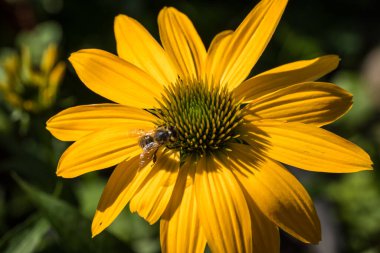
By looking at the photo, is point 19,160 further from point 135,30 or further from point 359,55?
point 359,55

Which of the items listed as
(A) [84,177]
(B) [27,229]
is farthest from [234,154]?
(A) [84,177]

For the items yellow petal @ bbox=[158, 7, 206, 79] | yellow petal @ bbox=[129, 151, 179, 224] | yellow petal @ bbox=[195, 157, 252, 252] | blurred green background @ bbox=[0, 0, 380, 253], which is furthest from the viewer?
blurred green background @ bbox=[0, 0, 380, 253]

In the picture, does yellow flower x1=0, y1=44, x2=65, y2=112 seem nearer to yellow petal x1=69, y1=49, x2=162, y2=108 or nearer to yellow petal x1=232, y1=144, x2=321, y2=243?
yellow petal x1=69, y1=49, x2=162, y2=108

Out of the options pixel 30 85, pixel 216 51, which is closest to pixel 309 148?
pixel 216 51

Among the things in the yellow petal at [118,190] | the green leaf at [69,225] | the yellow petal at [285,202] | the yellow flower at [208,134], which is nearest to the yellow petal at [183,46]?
the yellow flower at [208,134]

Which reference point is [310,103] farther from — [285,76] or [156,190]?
[156,190]

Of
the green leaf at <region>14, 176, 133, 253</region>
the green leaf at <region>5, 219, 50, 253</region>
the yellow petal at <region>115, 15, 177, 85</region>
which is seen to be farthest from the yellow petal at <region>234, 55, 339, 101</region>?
the green leaf at <region>5, 219, 50, 253</region>
